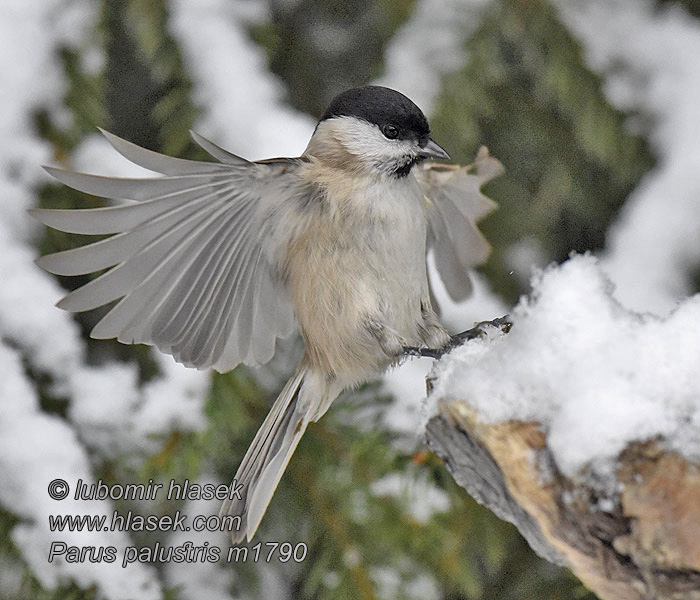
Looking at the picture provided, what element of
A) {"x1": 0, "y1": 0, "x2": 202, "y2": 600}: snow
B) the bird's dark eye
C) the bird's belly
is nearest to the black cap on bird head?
the bird's dark eye

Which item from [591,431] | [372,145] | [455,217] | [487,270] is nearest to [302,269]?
[372,145]

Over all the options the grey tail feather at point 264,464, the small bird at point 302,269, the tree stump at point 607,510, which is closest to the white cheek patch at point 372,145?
the small bird at point 302,269

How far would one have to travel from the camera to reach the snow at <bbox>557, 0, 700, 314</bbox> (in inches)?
45.9

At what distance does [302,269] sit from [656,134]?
630mm

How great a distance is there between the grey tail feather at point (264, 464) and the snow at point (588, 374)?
1.41 ft

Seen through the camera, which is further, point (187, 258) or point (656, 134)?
point (656, 134)

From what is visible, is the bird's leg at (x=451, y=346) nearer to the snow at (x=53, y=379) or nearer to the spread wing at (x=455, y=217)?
the spread wing at (x=455, y=217)

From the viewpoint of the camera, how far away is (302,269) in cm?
105

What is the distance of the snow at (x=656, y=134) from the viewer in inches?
45.9

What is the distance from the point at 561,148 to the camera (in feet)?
4.21

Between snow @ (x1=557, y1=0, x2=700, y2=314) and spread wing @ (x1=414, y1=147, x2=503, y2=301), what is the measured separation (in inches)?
9.0

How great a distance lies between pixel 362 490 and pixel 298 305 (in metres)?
0.28

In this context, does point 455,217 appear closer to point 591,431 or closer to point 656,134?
point 656,134

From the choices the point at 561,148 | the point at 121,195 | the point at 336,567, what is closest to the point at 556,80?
the point at 561,148
